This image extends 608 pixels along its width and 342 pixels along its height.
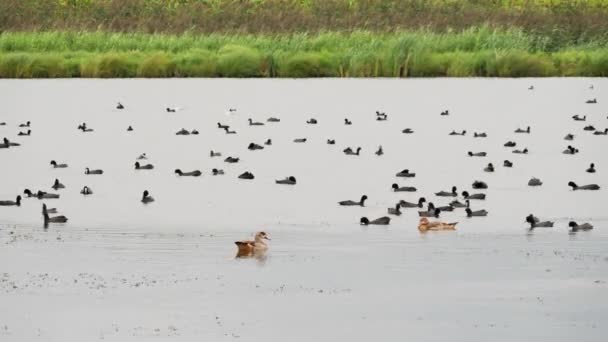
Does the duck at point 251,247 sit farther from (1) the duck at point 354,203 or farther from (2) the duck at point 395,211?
(1) the duck at point 354,203

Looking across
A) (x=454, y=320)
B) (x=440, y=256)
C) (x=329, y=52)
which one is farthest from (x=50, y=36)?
(x=454, y=320)

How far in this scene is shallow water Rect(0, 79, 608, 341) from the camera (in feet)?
61.2

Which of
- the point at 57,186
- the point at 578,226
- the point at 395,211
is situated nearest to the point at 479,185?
the point at 395,211

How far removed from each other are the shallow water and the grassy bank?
987cm

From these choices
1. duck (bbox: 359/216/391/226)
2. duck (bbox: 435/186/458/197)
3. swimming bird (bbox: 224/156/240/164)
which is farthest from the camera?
swimming bird (bbox: 224/156/240/164)

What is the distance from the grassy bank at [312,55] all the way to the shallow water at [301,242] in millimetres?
9867

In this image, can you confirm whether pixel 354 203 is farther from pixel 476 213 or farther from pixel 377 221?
pixel 377 221

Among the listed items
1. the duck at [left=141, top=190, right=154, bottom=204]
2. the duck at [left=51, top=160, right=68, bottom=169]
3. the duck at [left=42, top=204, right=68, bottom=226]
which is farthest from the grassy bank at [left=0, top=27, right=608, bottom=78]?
the duck at [left=42, top=204, right=68, bottom=226]

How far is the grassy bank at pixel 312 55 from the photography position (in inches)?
2437

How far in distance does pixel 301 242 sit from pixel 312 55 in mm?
39171

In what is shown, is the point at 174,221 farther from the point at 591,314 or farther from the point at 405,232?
the point at 591,314

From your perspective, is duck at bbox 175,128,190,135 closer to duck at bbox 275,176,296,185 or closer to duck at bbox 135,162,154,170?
duck at bbox 135,162,154,170

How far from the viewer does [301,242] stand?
24812 millimetres

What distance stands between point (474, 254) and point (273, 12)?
52261 millimetres
